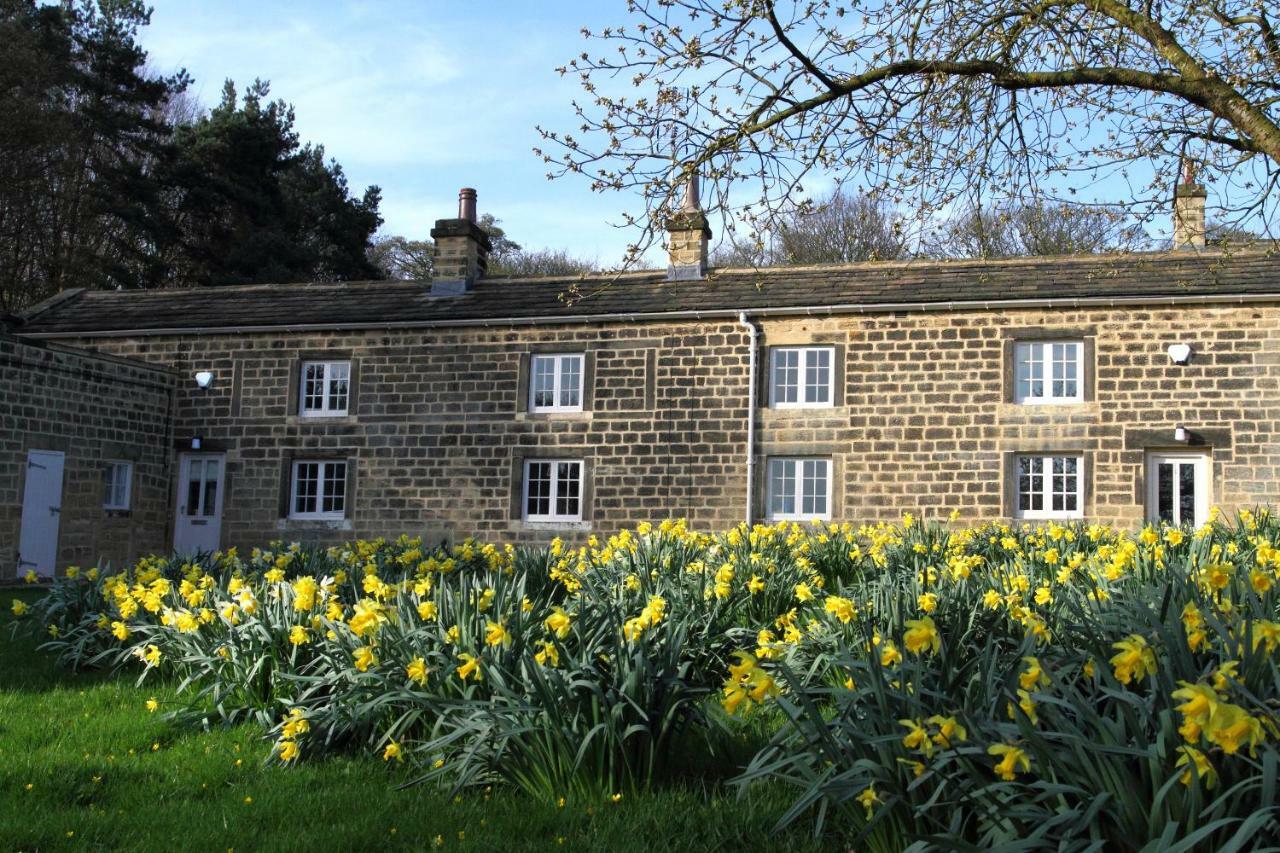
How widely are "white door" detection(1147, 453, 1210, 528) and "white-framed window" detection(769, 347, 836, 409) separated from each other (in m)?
5.19

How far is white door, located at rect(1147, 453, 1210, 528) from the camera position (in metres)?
17.4

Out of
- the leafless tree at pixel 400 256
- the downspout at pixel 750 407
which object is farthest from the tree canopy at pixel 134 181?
the downspout at pixel 750 407

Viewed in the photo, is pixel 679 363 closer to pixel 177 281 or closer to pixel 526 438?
pixel 526 438

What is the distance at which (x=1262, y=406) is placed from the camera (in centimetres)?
1720

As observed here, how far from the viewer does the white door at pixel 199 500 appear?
71.3 ft

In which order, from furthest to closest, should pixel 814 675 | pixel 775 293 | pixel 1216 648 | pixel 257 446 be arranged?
pixel 257 446 < pixel 775 293 < pixel 814 675 < pixel 1216 648

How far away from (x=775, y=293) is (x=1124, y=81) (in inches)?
468

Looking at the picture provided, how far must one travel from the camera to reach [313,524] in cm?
2080

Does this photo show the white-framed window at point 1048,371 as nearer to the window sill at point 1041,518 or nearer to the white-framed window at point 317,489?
the window sill at point 1041,518

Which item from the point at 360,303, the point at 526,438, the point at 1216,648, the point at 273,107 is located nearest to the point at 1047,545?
the point at 1216,648

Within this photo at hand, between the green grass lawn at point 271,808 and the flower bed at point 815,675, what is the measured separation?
0.55 ft

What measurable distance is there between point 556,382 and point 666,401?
2.14 m

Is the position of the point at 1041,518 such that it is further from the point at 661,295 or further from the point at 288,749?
the point at 288,749

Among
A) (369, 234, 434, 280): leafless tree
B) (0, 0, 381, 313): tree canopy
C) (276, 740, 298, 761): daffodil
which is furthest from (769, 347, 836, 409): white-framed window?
(369, 234, 434, 280): leafless tree
